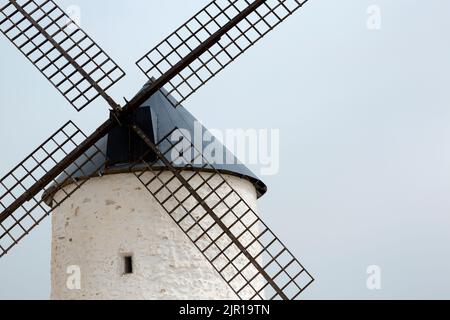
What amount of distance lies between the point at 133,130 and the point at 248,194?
155cm

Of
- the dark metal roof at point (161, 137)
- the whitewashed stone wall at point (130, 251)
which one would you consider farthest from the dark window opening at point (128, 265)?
the dark metal roof at point (161, 137)

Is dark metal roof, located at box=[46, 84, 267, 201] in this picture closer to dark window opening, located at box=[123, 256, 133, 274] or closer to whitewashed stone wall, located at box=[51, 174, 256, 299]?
whitewashed stone wall, located at box=[51, 174, 256, 299]

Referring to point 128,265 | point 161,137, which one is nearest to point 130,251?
point 128,265

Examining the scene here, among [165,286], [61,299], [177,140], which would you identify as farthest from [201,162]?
[61,299]

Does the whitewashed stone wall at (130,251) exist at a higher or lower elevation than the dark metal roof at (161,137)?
lower

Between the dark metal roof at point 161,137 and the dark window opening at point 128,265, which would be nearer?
the dark window opening at point 128,265

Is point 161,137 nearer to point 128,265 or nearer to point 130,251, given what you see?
point 130,251

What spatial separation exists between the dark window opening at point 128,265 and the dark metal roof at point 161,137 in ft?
3.00

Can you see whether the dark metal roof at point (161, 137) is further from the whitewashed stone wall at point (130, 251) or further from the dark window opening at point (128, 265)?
the dark window opening at point (128, 265)

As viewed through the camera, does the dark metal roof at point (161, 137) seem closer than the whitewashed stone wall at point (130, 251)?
No

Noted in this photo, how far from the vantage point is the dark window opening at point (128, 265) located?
401 inches

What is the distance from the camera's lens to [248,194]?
10875mm

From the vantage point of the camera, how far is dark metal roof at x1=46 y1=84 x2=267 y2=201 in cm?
1036
